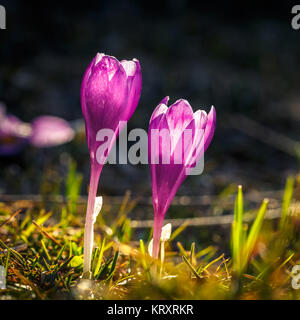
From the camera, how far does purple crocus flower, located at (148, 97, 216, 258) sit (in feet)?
2.78

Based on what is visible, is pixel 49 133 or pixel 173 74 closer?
pixel 49 133

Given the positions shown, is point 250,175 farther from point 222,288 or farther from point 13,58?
point 13,58

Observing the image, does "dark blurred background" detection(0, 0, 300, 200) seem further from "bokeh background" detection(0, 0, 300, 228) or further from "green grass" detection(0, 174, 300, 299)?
"green grass" detection(0, 174, 300, 299)

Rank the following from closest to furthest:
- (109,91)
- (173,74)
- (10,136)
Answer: (109,91) → (10,136) → (173,74)

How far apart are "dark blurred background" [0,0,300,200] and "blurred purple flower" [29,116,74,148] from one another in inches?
4.0

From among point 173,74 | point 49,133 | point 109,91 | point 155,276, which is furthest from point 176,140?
point 173,74

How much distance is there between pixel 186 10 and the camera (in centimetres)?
610

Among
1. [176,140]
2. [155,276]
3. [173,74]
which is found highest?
[173,74]

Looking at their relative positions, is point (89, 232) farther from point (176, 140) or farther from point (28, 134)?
point (28, 134)

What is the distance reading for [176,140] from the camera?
0.87 metres

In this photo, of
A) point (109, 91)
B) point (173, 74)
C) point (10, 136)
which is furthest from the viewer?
point (173, 74)

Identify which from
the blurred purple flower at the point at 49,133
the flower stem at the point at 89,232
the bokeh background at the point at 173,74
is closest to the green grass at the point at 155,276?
the flower stem at the point at 89,232

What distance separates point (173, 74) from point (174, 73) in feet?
Answer: 0.16

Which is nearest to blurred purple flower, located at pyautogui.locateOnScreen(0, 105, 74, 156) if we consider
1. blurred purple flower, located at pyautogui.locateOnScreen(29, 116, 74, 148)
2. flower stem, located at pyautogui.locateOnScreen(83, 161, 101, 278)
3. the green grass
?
blurred purple flower, located at pyautogui.locateOnScreen(29, 116, 74, 148)
